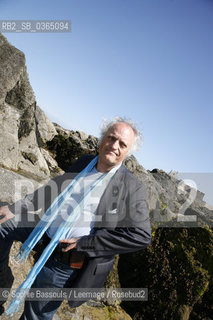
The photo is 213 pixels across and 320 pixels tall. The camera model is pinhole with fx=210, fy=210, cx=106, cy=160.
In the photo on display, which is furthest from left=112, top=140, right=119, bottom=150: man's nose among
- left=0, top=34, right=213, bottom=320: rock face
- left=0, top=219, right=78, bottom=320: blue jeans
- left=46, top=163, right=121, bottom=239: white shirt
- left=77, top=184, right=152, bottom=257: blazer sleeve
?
left=0, top=34, right=213, bottom=320: rock face

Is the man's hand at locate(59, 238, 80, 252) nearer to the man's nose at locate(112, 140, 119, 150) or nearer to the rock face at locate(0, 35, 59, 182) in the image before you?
the man's nose at locate(112, 140, 119, 150)

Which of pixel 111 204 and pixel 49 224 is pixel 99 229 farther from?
pixel 49 224

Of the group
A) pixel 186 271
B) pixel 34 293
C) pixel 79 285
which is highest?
pixel 79 285

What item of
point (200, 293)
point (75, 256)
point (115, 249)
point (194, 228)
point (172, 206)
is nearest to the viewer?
point (115, 249)

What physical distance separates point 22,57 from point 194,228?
7.16m

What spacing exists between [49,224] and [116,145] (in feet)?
4.05

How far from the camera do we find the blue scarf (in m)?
Result: 2.36

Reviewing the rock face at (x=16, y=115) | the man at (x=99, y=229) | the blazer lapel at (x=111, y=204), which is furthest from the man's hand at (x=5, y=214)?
the rock face at (x=16, y=115)

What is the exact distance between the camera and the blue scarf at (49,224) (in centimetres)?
236

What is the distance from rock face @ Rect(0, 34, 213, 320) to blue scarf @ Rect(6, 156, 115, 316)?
1231mm

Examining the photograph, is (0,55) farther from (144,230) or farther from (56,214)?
(144,230)

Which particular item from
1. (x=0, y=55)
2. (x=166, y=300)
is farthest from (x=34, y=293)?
(x=0, y=55)

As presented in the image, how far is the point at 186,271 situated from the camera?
5.21m

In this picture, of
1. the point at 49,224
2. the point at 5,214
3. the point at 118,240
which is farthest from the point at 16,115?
the point at 118,240
